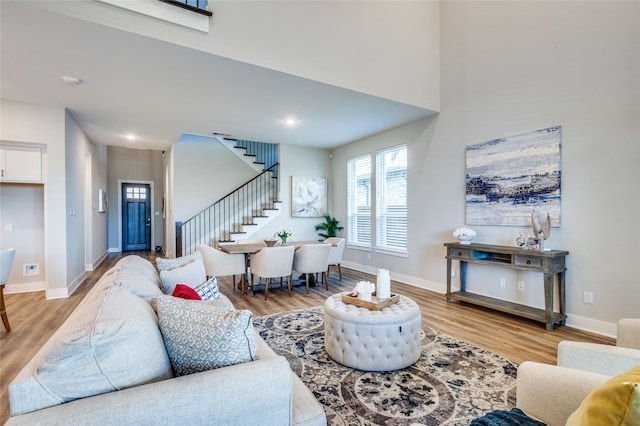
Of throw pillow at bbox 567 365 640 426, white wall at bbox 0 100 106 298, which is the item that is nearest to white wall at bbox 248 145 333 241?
Result: white wall at bbox 0 100 106 298

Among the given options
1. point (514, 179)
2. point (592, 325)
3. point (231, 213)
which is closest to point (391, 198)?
point (514, 179)

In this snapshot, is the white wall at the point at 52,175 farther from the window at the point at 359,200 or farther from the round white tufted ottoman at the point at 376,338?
the window at the point at 359,200

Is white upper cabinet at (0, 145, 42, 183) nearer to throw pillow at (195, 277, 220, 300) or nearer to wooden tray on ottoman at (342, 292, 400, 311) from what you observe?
throw pillow at (195, 277, 220, 300)

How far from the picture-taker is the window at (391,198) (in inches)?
222

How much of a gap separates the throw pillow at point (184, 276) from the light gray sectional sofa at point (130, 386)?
1.37 m

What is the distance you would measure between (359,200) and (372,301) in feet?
13.8

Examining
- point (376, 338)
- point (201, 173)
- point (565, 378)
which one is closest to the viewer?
point (565, 378)

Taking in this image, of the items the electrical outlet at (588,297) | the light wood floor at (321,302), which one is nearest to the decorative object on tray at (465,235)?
the light wood floor at (321,302)

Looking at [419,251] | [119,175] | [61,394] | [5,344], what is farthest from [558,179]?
[119,175]

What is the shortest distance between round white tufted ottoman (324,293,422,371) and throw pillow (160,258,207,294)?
1299 millimetres

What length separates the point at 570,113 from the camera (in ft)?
11.2

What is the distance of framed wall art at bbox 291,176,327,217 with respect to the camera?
719cm

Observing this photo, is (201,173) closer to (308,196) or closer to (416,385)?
(308,196)

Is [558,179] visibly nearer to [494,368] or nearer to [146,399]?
[494,368]
